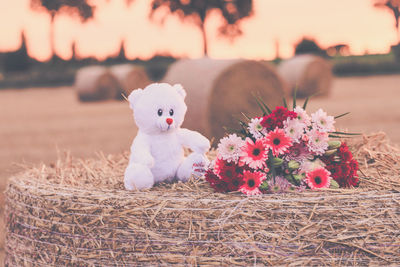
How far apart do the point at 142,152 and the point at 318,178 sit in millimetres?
889

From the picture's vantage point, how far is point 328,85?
1728cm

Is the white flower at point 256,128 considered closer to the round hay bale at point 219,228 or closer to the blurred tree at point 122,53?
the round hay bale at point 219,228

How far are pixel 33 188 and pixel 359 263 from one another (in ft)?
5.21

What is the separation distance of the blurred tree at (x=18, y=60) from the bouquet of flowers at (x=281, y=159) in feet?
114

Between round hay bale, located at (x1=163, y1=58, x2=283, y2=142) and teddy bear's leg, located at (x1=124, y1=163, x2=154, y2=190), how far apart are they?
13.4 ft

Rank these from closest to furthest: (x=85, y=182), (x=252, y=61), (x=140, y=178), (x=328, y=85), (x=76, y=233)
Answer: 1. (x=76, y=233)
2. (x=140, y=178)
3. (x=85, y=182)
4. (x=252, y=61)
5. (x=328, y=85)

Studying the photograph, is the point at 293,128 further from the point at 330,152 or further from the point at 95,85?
the point at 95,85

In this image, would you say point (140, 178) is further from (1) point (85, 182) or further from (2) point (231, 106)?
(2) point (231, 106)

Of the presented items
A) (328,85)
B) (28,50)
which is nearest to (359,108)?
(328,85)

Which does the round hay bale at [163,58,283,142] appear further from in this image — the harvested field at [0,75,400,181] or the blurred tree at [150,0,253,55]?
the blurred tree at [150,0,253,55]

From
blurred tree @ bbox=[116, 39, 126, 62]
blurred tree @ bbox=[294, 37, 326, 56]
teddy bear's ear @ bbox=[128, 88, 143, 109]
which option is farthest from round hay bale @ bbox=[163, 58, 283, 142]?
blurred tree @ bbox=[294, 37, 326, 56]

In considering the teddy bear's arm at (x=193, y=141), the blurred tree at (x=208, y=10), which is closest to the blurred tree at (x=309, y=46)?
the blurred tree at (x=208, y=10)

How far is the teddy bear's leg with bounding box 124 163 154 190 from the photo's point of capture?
2707mm

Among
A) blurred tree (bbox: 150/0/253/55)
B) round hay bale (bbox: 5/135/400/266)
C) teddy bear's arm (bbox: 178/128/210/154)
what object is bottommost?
round hay bale (bbox: 5/135/400/266)
